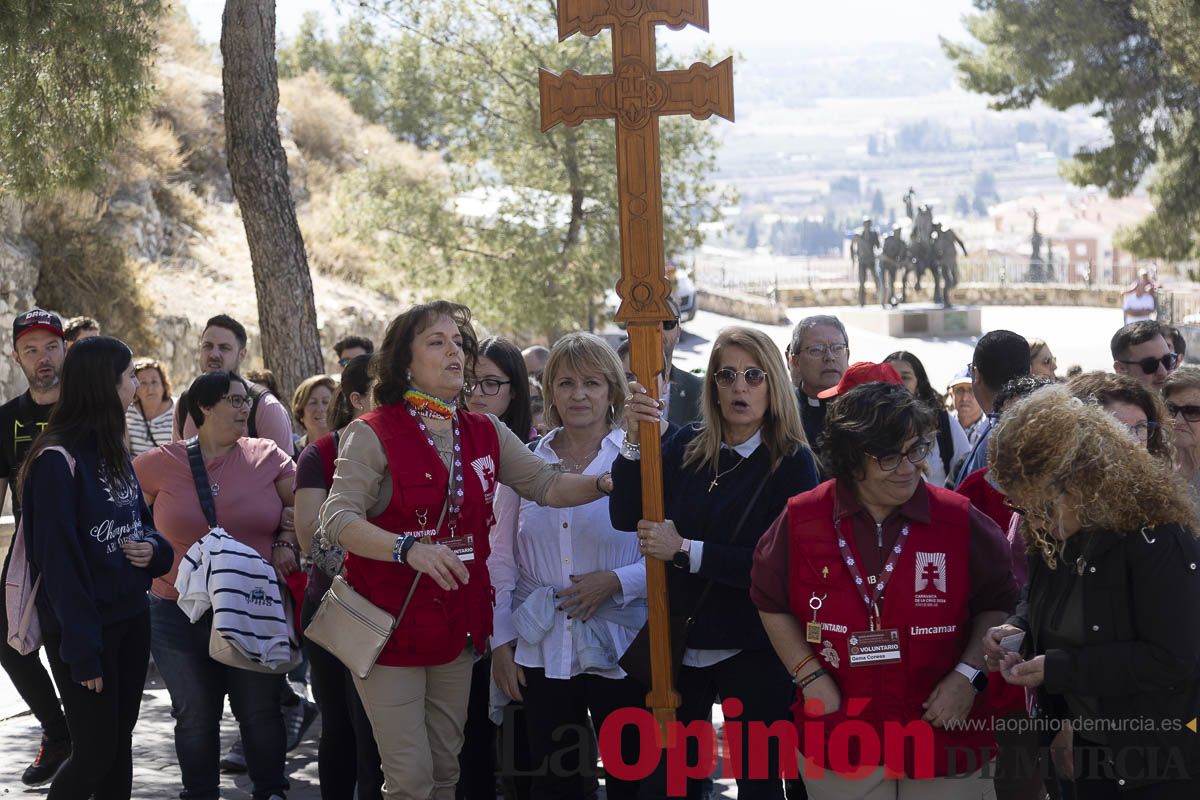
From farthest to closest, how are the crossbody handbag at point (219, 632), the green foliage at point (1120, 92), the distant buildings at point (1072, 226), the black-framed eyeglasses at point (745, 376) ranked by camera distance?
the distant buildings at point (1072, 226) → the green foliage at point (1120, 92) → the crossbody handbag at point (219, 632) → the black-framed eyeglasses at point (745, 376)

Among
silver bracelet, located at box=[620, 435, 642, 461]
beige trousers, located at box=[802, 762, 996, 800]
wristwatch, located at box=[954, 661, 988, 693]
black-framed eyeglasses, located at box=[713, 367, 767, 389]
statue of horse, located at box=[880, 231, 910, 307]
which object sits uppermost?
statue of horse, located at box=[880, 231, 910, 307]

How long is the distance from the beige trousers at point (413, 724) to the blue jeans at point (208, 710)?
122 centimetres

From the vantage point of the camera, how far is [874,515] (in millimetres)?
3646

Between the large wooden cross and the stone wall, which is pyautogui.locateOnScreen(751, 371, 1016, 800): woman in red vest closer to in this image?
the large wooden cross

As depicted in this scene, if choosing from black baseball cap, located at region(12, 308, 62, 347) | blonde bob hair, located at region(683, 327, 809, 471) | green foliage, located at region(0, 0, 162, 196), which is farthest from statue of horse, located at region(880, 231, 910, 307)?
blonde bob hair, located at region(683, 327, 809, 471)

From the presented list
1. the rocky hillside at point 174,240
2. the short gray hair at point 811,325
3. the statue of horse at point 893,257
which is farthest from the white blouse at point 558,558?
the statue of horse at point 893,257

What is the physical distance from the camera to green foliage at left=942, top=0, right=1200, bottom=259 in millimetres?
19688

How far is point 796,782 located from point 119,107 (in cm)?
630

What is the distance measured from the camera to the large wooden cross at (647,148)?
13.8 ft

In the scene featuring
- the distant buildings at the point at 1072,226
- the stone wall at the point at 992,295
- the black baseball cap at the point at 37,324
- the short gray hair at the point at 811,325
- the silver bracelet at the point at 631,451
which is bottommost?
the silver bracelet at the point at 631,451

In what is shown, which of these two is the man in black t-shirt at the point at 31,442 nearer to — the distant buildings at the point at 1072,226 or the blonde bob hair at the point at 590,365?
the blonde bob hair at the point at 590,365

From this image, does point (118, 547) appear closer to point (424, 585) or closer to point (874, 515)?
point (424, 585)

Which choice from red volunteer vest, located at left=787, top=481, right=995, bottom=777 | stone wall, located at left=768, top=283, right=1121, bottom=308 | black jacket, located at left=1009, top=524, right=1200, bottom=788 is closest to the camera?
black jacket, located at left=1009, top=524, right=1200, bottom=788

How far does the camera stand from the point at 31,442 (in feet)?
19.0
